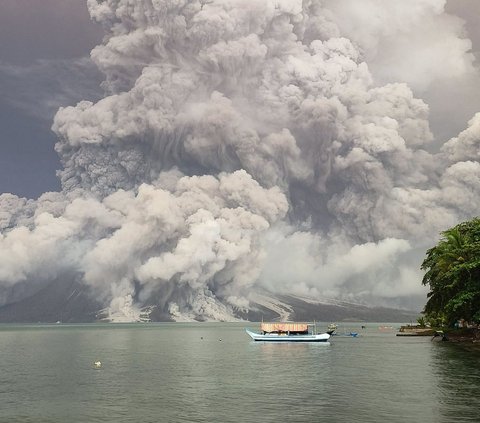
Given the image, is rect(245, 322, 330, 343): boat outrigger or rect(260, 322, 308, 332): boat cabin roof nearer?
rect(245, 322, 330, 343): boat outrigger

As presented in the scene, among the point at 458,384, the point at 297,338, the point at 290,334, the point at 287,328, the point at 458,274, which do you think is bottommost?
the point at 458,384

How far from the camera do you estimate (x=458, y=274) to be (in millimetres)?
107625

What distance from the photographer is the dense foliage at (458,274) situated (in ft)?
343

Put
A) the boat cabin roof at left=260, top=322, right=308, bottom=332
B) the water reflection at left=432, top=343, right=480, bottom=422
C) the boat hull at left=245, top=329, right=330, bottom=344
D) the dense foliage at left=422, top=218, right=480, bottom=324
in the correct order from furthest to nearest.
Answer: the boat cabin roof at left=260, top=322, right=308, bottom=332 < the boat hull at left=245, top=329, right=330, bottom=344 < the dense foliage at left=422, top=218, right=480, bottom=324 < the water reflection at left=432, top=343, right=480, bottom=422

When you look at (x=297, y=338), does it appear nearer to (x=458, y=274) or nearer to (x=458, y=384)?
(x=458, y=274)

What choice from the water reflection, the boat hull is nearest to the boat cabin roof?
the boat hull

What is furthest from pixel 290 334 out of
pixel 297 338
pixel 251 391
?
pixel 251 391

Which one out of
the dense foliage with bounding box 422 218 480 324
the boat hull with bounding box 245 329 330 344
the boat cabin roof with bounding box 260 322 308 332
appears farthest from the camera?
the boat cabin roof with bounding box 260 322 308 332

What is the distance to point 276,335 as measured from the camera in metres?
164

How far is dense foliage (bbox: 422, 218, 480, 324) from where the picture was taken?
104 metres

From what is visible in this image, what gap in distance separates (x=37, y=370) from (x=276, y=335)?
8549 centimetres

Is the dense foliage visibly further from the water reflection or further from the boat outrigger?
the boat outrigger

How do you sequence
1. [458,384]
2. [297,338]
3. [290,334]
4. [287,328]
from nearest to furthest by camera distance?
[458,384] → [297,338] → [290,334] → [287,328]

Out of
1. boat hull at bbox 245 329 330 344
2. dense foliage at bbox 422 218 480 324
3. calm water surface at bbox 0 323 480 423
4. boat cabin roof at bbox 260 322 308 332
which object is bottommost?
calm water surface at bbox 0 323 480 423
